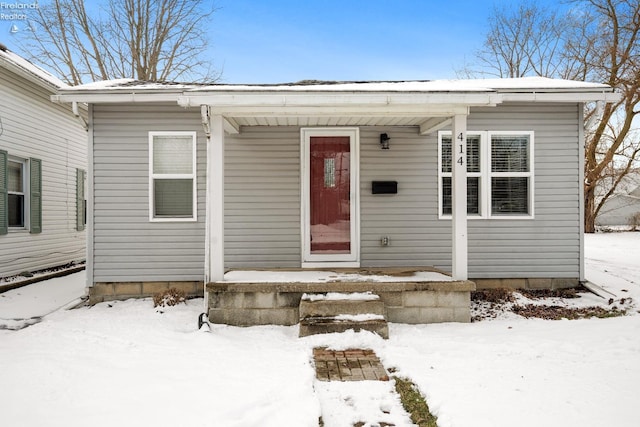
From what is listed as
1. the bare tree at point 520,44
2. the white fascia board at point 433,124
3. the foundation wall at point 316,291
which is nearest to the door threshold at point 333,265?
the foundation wall at point 316,291

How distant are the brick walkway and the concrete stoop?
39 centimetres

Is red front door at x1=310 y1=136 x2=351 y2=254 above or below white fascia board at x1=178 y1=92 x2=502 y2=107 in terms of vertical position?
below

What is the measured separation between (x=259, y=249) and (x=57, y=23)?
48.3ft

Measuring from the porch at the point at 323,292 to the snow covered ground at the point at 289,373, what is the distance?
20 cm

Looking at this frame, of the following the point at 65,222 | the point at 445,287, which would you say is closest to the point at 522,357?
the point at 445,287

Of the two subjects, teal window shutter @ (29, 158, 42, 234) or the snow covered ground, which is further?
teal window shutter @ (29, 158, 42, 234)

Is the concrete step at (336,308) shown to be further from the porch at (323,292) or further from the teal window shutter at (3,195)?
the teal window shutter at (3,195)

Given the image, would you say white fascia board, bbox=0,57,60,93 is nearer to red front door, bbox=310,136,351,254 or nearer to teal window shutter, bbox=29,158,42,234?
teal window shutter, bbox=29,158,42,234

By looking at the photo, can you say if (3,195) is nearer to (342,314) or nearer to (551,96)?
(342,314)

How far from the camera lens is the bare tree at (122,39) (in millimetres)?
16406

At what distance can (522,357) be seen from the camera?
4.16m

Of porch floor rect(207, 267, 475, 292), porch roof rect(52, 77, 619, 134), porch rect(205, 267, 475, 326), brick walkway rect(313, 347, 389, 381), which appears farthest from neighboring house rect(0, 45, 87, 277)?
brick walkway rect(313, 347, 389, 381)

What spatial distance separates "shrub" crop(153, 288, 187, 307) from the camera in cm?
639

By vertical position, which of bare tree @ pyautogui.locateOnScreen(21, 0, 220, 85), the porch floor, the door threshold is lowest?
the porch floor
